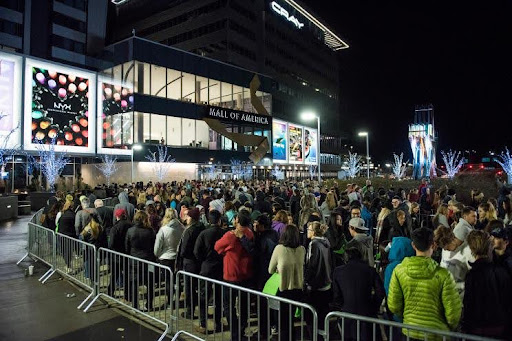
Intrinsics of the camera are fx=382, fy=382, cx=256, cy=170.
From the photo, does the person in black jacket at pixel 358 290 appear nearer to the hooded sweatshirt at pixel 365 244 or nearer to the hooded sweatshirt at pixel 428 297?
the hooded sweatshirt at pixel 428 297

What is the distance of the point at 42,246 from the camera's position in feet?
33.0

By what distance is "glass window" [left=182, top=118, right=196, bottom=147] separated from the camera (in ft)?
139

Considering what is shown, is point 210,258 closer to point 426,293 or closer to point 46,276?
point 426,293

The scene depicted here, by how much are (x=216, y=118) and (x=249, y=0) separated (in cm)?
3524

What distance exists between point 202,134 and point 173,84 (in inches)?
256

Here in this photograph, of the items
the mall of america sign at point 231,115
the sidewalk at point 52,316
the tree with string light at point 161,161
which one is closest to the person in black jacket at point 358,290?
the sidewalk at point 52,316

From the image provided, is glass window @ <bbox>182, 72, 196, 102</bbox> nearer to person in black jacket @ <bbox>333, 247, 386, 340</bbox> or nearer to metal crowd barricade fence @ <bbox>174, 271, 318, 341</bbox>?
metal crowd barricade fence @ <bbox>174, 271, 318, 341</bbox>

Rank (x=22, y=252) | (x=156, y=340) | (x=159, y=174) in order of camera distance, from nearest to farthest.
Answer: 1. (x=156, y=340)
2. (x=22, y=252)
3. (x=159, y=174)

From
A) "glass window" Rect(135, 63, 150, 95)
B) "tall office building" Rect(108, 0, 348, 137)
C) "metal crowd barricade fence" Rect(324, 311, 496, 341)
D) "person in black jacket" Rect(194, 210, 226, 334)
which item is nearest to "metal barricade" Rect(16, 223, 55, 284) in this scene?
"person in black jacket" Rect(194, 210, 226, 334)

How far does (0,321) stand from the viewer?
21.0ft

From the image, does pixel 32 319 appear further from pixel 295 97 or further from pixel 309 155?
pixel 295 97

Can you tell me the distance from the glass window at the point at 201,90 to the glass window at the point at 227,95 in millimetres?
2830

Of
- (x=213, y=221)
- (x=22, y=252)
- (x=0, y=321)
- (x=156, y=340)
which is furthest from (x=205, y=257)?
(x=22, y=252)

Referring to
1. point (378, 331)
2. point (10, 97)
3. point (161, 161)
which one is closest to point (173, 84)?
point (161, 161)
